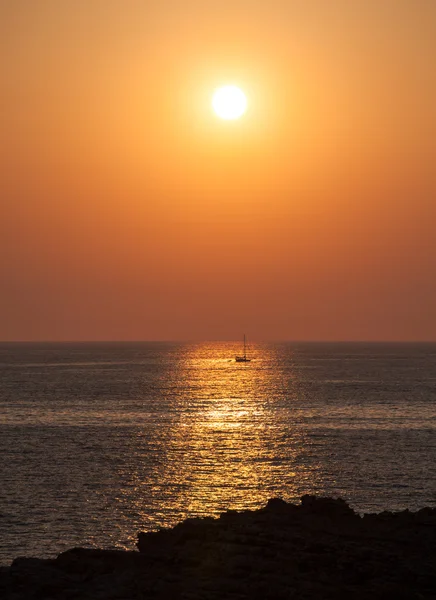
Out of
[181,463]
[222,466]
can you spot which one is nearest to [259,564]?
[222,466]

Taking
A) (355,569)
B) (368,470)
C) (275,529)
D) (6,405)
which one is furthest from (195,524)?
(6,405)

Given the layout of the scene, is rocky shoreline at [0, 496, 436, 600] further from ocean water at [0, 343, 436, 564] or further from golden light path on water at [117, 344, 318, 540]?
golden light path on water at [117, 344, 318, 540]

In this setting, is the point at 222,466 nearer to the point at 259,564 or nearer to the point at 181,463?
the point at 181,463

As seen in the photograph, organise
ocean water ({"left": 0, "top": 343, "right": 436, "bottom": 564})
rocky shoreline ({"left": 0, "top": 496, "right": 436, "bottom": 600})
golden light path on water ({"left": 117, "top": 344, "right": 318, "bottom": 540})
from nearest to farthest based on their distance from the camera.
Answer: rocky shoreline ({"left": 0, "top": 496, "right": 436, "bottom": 600}) < ocean water ({"left": 0, "top": 343, "right": 436, "bottom": 564}) < golden light path on water ({"left": 117, "top": 344, "right": 318, "bottom": 540})

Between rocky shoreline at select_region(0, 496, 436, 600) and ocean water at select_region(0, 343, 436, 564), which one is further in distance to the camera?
ocean water at select_region(0, 343, 436, 564)

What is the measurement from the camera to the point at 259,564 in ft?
104

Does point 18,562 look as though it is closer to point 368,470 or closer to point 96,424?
point 368,470

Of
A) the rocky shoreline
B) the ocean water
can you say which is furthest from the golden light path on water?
the rocky shoreline

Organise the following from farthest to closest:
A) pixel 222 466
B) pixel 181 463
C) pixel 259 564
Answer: pixel 181 463, pixel 222 466, pixel 259 564

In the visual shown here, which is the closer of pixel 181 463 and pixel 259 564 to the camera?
pixel 259 564

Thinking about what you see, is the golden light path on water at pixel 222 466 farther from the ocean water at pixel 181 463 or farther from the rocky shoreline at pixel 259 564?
the rocky shoreline at pixel 259 564

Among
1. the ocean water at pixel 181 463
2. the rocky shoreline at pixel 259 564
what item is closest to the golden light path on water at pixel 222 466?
the ocean water at pixel 181 463

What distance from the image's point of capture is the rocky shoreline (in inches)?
1190

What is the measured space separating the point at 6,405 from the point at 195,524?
13888 cm
